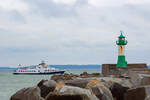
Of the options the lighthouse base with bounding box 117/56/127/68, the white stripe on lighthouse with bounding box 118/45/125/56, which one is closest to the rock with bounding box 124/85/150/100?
the lighthouse base with bounding box 117/56/127/68

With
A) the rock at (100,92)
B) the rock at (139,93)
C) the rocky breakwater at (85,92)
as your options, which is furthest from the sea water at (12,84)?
the rock at (139,93)

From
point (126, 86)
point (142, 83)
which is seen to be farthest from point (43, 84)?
point (142, 83)

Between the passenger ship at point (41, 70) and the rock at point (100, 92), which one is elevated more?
the passenger ship at point (41, 70)

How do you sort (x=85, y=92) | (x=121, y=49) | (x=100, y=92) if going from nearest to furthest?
(x=85, y=92) → (x=100, y=92) → (x=121, y=49)

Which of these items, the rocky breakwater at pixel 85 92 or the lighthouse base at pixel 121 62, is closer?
the rocky breakwater at pixel 85 92

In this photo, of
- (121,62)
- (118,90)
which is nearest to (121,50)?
(121,62)

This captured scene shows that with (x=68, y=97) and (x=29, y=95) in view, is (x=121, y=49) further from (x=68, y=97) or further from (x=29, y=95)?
(x=68, y=97)

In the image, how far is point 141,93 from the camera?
20.6 feet

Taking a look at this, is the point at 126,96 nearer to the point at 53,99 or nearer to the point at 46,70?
the point at 53,99

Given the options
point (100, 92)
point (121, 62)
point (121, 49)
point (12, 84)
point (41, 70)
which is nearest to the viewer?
point (100, 92)

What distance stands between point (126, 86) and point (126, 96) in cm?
119

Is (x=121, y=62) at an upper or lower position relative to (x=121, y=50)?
lower

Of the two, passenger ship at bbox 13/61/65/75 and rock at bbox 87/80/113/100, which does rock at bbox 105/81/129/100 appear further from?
passenger ship at bbox 13/61/65/75

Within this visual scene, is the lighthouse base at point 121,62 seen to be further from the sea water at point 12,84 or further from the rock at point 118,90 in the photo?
the rock at point 118,90
